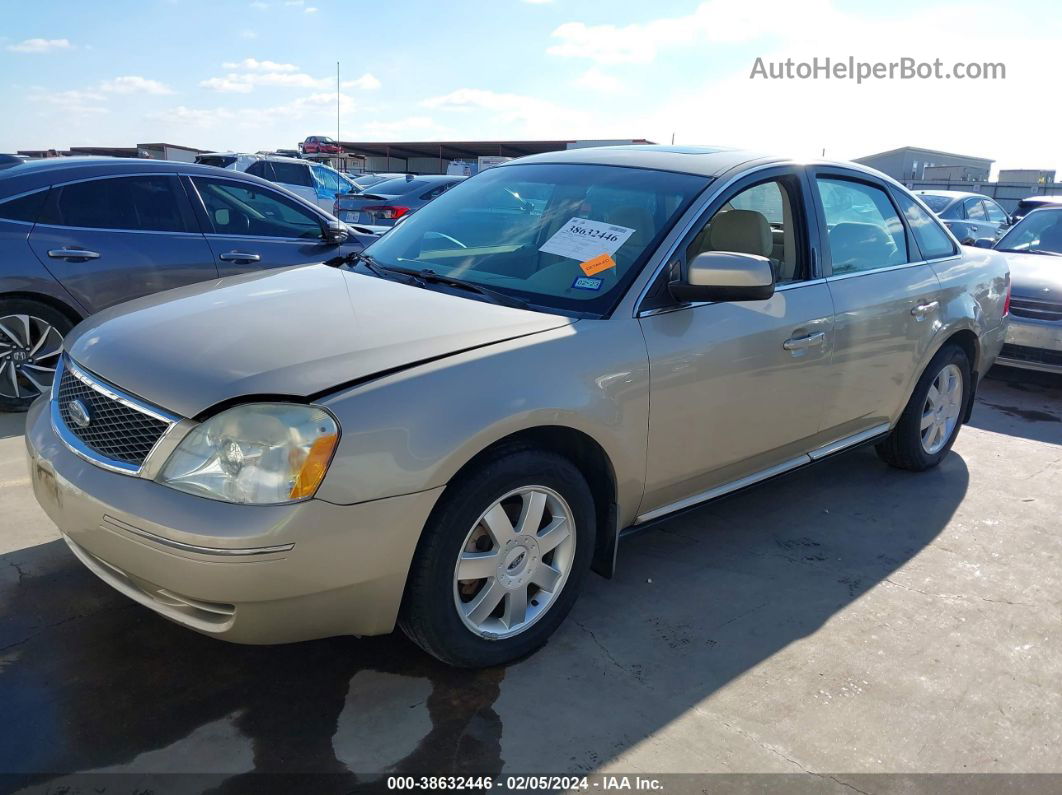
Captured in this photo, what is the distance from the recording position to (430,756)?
234cm

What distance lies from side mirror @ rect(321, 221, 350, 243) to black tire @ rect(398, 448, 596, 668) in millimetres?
3846

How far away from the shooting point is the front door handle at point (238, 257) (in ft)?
18.3

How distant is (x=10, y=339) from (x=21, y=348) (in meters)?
0.09

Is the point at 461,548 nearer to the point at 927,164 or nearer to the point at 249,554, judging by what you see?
the point at 249,554

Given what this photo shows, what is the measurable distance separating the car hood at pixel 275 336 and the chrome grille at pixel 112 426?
0.05 meters

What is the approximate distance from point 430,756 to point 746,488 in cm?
179

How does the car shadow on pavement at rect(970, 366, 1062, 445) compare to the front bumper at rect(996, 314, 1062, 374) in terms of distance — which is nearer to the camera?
the car shadow on pavement at rect(970, 366, 1062, 445)

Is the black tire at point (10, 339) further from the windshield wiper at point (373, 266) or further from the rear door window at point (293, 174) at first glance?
the rear door window at point (293, 174)

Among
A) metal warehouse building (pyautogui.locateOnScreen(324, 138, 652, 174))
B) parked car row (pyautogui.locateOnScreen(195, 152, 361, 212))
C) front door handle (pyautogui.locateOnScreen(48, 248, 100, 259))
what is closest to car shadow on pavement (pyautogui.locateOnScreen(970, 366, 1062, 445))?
front door handle (pyautogui.locateOnScreen(48, 248, 100, 259))

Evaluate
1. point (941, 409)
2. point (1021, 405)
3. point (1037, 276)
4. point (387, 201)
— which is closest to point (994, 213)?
point (1037, 276)

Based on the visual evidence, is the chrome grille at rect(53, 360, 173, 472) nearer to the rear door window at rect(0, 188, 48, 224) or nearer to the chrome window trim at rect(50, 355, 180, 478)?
the chrome window trim at rect(50, 355, 180, 478)

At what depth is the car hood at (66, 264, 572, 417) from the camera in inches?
91.7

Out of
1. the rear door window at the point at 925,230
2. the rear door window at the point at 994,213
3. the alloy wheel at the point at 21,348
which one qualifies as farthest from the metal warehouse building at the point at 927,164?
the alloy wheel at the point at 21,348

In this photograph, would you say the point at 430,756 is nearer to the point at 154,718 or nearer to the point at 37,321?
the point at 154,718
